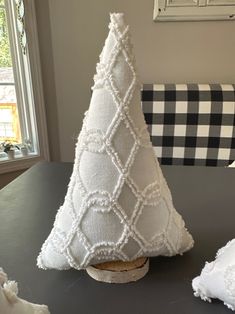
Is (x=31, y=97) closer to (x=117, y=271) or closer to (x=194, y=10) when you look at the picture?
(x=194, y=10)

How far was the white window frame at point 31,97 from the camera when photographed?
1.70 metres

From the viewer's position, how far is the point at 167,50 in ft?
5.81

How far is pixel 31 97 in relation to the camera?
1809 mm

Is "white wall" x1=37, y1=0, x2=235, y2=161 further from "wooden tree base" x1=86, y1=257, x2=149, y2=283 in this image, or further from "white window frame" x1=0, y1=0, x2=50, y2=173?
"wooden tree base" x1=86, y1=257, x2=149, y2=283

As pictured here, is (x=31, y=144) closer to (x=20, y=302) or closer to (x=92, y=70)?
(x=92, y=70)

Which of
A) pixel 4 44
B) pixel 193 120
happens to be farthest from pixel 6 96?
pixel 193 120

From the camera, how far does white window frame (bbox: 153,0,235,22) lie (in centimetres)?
164

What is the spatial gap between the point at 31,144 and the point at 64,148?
0.20 meters

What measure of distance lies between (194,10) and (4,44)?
100 cm

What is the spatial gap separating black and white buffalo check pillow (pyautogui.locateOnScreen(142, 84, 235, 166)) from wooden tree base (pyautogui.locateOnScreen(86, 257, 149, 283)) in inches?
45.6

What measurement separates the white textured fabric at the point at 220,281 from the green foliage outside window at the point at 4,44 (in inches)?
62.8

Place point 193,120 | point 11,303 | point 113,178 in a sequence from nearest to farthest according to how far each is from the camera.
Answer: point 11,303
point 113,178
point 193,120

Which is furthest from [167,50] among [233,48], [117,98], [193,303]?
[193,303]

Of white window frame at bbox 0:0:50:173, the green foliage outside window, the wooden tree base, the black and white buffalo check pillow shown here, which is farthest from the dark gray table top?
the green foliage outside window
